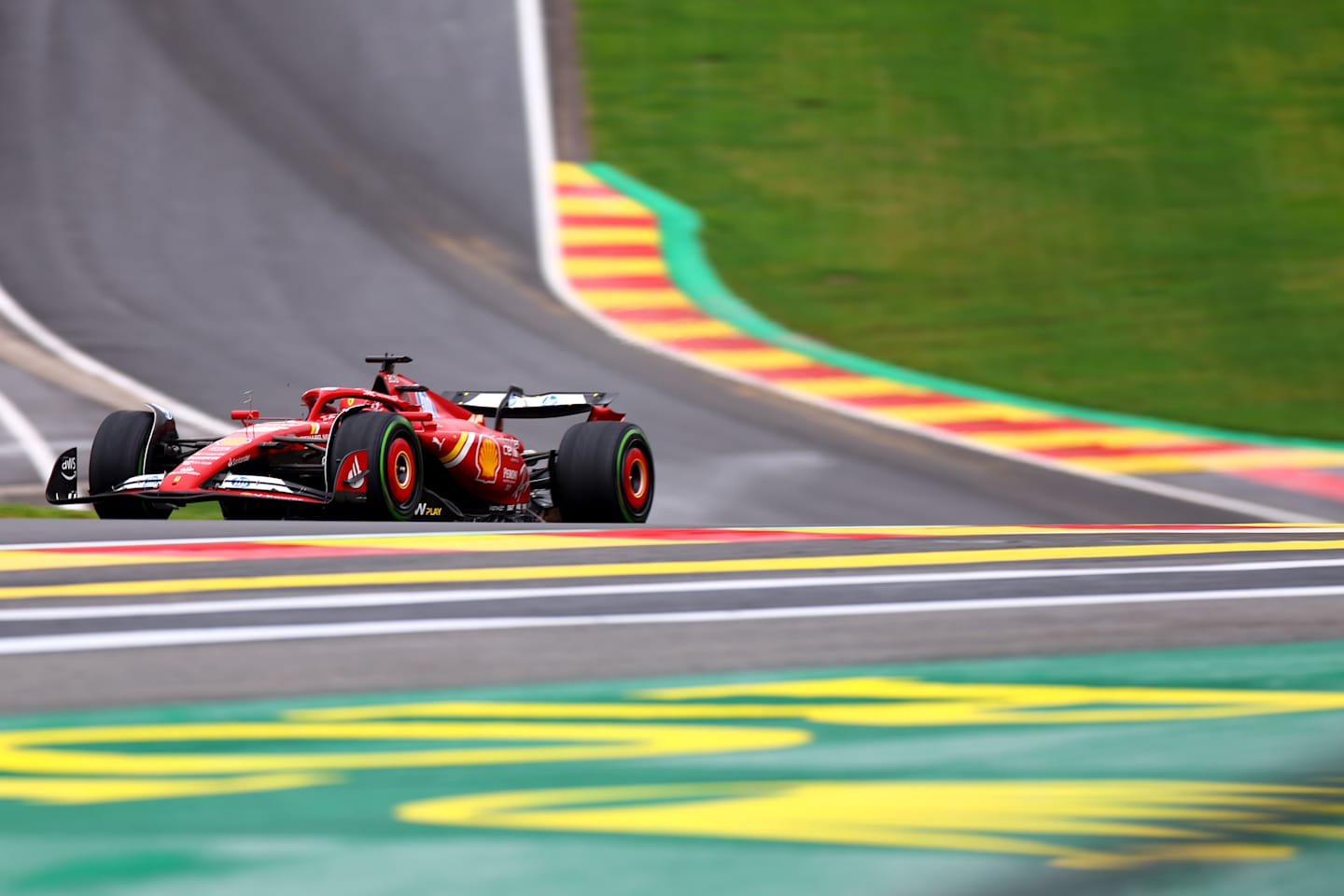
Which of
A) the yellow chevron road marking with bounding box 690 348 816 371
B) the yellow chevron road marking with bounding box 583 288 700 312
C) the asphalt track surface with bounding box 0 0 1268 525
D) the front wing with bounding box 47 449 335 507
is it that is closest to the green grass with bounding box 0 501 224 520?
the front wing with bounding box 47 449 335 507

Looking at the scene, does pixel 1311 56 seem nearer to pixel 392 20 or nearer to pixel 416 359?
pixel 392 20

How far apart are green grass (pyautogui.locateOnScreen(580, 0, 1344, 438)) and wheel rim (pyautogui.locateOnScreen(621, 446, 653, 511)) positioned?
5371 mm

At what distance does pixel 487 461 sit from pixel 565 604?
14.1 ft

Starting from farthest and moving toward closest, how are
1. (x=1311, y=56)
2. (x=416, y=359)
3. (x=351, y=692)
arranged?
(x=1311, y=56), (x=416, y=359), (x=351, y=692)

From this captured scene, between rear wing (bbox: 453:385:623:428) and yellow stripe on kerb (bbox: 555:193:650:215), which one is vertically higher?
yellow stripe on kerb (bbox: 555:193:650:215)

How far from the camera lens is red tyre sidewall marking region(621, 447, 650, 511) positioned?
10.4 m

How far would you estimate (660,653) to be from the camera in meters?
4.86

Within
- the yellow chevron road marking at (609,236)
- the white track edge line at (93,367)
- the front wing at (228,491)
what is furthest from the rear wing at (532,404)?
the yellow chevron road marking at (609,236)

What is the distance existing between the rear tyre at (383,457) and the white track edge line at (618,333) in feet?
19.0

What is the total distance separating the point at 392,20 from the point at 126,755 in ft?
65.8

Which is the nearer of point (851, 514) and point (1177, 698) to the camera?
point (1177, 698)

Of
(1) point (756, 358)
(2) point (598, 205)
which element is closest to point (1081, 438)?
(1) point (756, 358)

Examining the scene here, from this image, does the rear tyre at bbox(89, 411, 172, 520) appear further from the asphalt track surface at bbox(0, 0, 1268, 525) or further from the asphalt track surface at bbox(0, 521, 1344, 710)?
the asphalt track surface at bbox(0, 0, 1268, 525)

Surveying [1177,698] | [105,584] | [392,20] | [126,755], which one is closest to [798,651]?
[1177,698]
